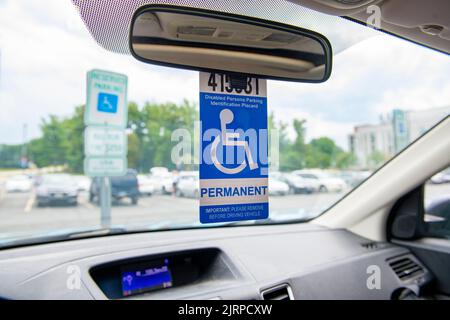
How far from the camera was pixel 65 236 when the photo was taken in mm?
2502

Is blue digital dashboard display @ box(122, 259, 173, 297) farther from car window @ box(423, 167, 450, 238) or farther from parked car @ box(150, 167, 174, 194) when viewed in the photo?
car window @ box(423, 167, 450, 238)

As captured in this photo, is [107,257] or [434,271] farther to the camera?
[434,271]

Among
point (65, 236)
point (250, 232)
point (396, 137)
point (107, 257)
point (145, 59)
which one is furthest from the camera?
point (396, 137)

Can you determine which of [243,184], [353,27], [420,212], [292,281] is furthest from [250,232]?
[353,27]

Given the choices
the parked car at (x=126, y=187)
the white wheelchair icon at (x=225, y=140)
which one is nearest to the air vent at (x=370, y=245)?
the white wheelchair icon at (x=225, y=140)

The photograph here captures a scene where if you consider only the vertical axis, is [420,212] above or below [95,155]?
below

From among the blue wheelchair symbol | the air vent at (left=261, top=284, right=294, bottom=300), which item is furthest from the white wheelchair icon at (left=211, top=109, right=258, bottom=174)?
the blue wheelchair symbol

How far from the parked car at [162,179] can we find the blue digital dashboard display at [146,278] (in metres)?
0.65

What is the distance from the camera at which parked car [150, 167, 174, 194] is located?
2861mm

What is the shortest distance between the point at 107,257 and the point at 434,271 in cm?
288

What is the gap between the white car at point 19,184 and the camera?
13.2 feet

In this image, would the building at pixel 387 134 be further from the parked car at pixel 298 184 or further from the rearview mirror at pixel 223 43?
the rearview mirror at pixel 223 43

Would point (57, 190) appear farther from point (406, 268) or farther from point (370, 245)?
point (406, 268)

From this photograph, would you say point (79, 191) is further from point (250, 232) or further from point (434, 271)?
point (434, 271)
